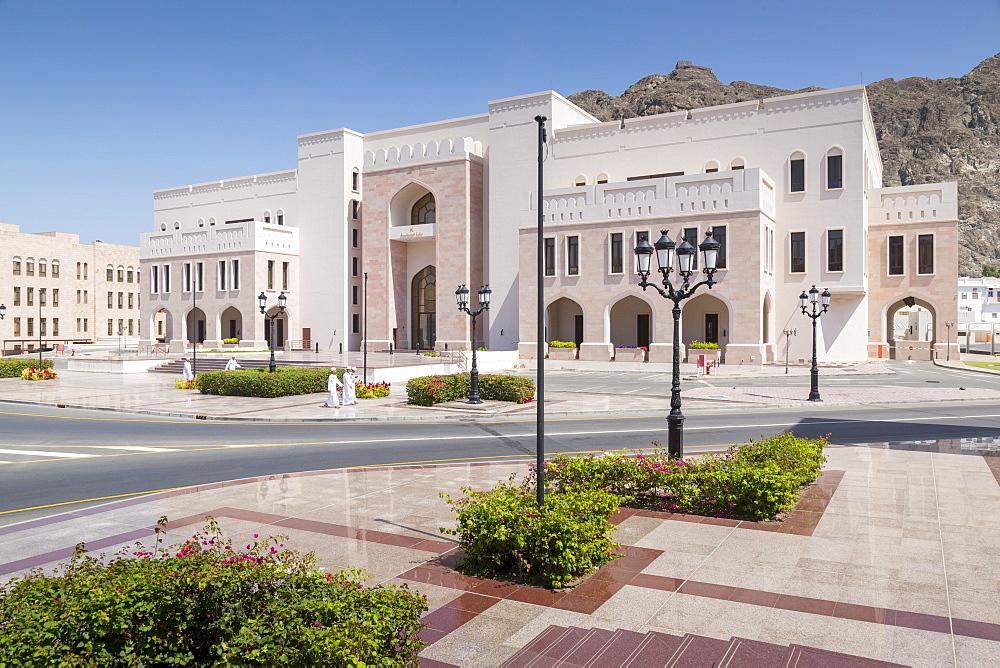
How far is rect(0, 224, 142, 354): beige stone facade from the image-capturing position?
7225cm

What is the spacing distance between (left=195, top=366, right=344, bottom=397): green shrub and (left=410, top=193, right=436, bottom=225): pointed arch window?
28486 mm

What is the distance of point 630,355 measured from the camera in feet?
143

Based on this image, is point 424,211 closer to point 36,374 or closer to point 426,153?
point 426,153

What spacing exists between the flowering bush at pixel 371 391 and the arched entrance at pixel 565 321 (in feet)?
75.5

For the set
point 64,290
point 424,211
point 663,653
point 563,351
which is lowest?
point 663,653

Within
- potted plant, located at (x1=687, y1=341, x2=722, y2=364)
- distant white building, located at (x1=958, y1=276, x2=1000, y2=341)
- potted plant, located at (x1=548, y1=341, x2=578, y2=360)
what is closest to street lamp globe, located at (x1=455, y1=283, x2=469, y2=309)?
potted plant, located at (x1=687, y1=341, x2=722, y2=364)

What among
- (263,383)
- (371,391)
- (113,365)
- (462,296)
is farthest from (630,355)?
(113,365)

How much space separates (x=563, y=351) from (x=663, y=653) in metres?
40.7

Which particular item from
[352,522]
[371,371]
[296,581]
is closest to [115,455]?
[352,522]

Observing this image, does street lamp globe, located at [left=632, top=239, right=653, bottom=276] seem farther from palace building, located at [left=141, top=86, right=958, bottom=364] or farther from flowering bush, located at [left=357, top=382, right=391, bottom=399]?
palace building, located at [left=141, top=86, right=958, bottom=364]

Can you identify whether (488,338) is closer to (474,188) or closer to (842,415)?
(474,188)

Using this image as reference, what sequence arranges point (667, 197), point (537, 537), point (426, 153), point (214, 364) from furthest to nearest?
point (426, 153) < point (667, 197) < point (214, 364) < point (537, 537)

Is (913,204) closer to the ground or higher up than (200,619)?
higher up

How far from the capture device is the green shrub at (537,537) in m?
6.49
